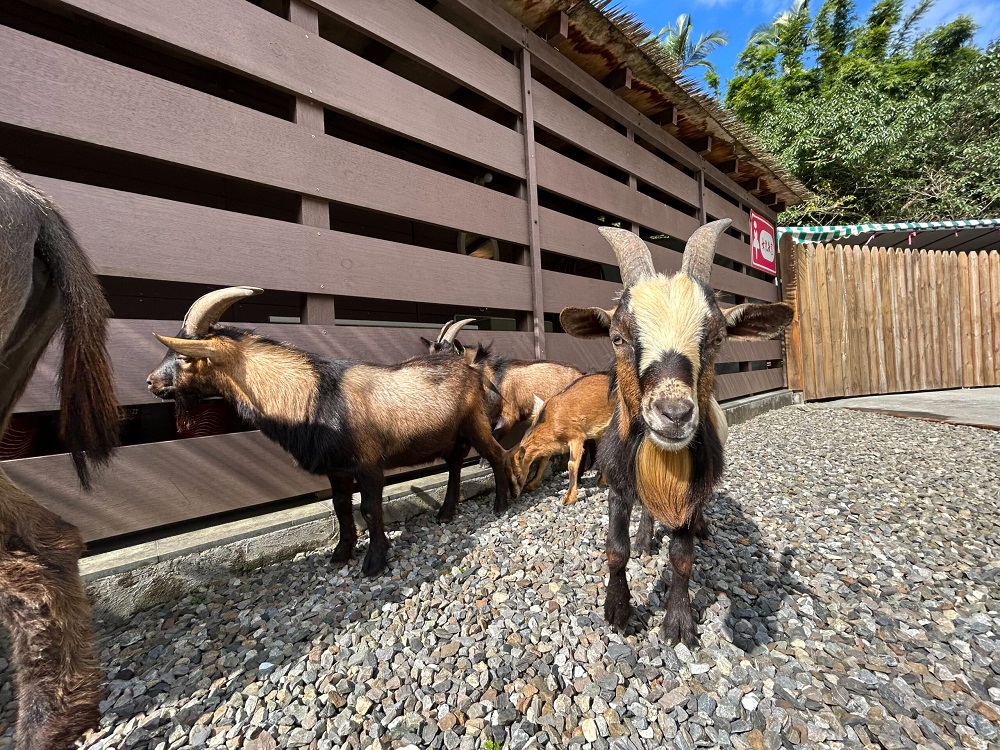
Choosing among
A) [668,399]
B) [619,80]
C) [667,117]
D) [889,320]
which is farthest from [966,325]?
[668,399]

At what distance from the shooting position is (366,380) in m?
3.06

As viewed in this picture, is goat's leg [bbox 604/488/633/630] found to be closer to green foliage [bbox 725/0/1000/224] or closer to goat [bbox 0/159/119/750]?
goat [bbox 0/159/119/750]

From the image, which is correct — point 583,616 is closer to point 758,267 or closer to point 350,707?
point 350,707

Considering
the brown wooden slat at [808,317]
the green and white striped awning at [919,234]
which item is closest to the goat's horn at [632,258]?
the brown wooden slat at [808,317]

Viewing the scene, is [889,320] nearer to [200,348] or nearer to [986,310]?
[986,310]

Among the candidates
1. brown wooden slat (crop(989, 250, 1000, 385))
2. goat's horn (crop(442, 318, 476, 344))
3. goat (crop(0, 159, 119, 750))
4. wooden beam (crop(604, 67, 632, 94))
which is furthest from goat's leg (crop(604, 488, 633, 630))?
brown wooden slat (crop(989, 250, 1000, 385))

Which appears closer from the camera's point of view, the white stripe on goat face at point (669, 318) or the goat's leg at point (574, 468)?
the white stripe on goat face at point (669, 318)

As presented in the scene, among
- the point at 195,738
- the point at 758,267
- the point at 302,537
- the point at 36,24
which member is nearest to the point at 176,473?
the point at 302,537

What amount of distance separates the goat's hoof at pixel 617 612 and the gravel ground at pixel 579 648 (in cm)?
5

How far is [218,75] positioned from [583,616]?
605cm

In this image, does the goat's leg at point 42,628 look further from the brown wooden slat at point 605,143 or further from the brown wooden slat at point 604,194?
the brown wooden slat at point 605,143

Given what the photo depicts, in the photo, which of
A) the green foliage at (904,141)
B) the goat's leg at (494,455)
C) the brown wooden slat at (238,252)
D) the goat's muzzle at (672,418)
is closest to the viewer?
the goat's muzzle at (672,418)

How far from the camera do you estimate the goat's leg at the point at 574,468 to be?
3.97 m

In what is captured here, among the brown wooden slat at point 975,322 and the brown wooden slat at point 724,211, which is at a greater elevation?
the brown wooden slat at point 724,211
